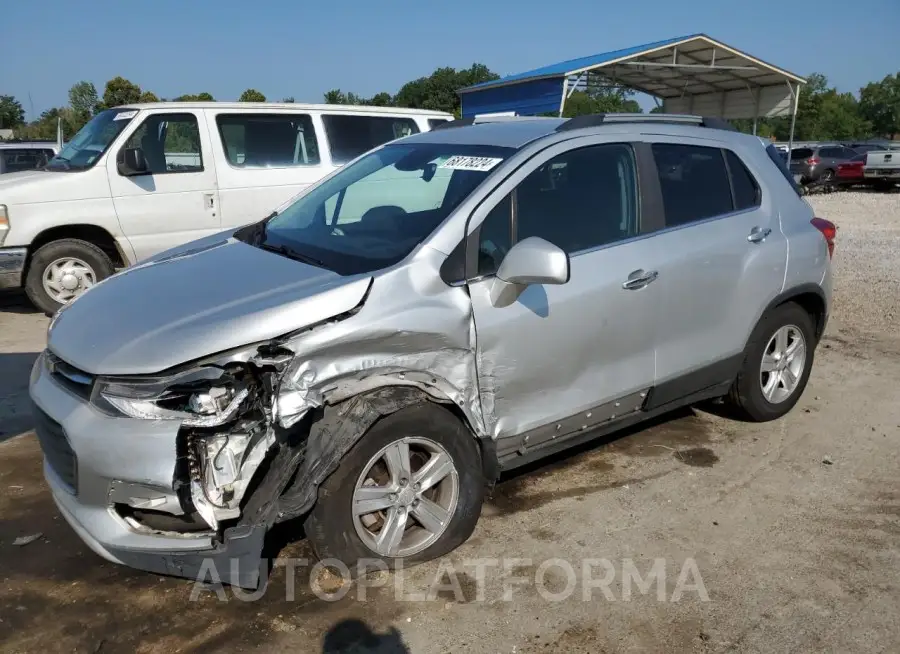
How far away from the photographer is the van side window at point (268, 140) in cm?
781

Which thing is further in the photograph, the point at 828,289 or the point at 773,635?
the point at 828,289

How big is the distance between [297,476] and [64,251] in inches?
223

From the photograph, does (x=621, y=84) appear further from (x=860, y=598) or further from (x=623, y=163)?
(x=860, y=598)

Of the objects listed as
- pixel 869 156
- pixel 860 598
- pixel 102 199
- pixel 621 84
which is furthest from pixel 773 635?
pixel 869 156

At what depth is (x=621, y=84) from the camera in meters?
18.8

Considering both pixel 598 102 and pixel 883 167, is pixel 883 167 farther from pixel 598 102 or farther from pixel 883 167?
pixel 598 102

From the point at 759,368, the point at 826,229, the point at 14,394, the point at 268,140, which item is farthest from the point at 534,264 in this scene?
the point at 268,140

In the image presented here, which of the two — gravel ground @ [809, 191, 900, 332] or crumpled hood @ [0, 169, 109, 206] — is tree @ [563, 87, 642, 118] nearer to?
gravel ground @ [809, 191, 900, 332]

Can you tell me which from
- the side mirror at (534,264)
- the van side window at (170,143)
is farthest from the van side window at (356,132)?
the side mirror at (534,264)

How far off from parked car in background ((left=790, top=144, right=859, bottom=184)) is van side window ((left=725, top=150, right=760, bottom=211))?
2190cm

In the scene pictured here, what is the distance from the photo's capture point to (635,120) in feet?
13.2

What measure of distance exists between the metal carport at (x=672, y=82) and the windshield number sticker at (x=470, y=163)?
1254 cm

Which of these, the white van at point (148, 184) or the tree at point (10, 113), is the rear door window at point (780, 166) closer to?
the white van at point (148, 184)

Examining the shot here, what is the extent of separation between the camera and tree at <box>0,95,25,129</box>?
5063cm
